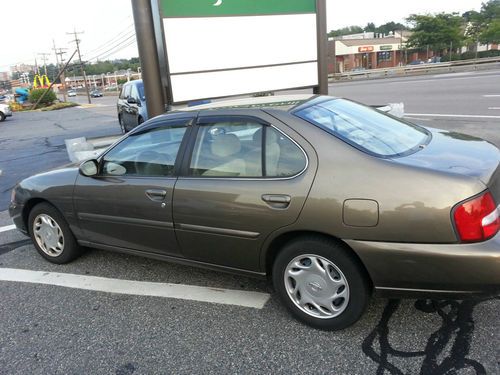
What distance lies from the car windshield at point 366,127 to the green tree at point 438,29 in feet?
204

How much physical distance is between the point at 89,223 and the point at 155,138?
40.0 inches

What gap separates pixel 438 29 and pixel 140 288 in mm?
63704

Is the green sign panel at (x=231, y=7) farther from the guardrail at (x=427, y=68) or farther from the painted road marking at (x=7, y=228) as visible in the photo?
the guardrail at (x=427, y=68)

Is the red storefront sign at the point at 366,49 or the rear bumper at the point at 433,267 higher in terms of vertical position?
the red storefront sign at the point at 366,49

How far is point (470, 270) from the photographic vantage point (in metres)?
2.36

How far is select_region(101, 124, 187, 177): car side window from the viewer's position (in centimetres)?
343

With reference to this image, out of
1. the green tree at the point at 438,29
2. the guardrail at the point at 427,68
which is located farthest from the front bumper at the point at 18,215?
the green tree at the point at 438,29

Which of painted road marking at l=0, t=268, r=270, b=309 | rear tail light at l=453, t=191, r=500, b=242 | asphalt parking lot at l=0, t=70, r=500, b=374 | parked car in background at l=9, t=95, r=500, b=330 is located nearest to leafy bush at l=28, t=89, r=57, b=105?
painted road marking at l=0, t=268, r=270, b=309

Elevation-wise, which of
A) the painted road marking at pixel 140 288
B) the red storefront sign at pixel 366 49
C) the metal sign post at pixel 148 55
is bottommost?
the painted road marking at pixel 140 288

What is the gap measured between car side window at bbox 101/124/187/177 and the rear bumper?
160 centimetres

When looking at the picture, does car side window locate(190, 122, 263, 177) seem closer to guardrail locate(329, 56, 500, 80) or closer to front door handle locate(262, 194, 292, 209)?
front door handle locate(262, 194, 292, 209)

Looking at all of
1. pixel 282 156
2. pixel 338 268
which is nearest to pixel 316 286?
pixel 338 268

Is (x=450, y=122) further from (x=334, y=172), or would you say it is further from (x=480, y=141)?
(x=334, y=172)

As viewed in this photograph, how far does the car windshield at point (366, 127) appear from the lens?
9.42ft
